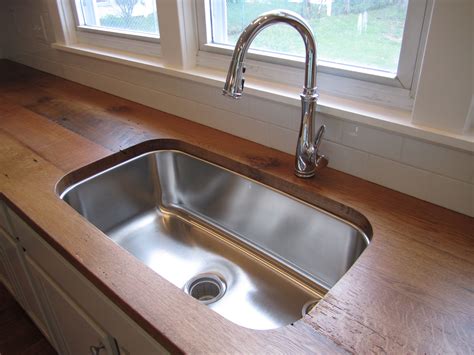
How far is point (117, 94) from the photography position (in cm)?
162

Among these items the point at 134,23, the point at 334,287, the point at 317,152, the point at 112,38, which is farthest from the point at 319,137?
the point at 112,38

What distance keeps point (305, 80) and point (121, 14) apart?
1.07 metres

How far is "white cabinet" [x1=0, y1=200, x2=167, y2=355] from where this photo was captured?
0.73 m

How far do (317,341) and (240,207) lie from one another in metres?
0.58

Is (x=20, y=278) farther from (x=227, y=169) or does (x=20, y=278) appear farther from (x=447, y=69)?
(x=447, y=69)

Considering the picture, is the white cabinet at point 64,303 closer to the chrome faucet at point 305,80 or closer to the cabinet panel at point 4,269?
the cabinet panel at point 4,269

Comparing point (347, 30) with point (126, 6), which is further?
point (126, 6)

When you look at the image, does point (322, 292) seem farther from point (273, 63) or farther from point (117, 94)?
point (117, 94)

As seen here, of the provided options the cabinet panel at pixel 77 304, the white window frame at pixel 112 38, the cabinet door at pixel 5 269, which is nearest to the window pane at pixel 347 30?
the white window frame at pixel 112 38

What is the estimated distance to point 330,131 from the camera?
98 centimetres

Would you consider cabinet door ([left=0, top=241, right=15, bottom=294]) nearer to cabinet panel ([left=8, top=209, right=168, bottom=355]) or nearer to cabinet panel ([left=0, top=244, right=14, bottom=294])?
cabinet panel ([left=0, top=244, right=14, bottom=294])

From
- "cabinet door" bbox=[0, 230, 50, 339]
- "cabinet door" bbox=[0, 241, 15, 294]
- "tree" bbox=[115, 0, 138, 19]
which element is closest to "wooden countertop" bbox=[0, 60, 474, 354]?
"cabinet door" bbox=[0, 230, 50, 339]

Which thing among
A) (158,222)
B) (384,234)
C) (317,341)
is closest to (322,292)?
(384,234)

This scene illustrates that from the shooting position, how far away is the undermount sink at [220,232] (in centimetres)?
93
